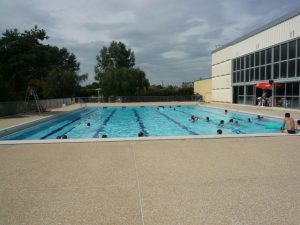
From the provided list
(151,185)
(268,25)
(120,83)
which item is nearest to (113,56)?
(120,83)

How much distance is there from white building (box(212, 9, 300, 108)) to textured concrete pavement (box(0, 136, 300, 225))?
54.7ft

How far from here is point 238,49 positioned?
32594mm

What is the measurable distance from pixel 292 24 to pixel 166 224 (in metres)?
23.1

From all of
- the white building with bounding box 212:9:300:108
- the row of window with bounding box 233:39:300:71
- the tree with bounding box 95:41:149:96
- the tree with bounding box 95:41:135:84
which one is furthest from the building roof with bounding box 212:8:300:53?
the tree with bounding box 95:41:135:84

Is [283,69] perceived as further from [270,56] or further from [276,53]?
[270,56]

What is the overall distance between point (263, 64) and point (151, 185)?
25279mm

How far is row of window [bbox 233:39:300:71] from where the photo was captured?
2208 centimetres

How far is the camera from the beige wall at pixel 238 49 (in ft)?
74.6

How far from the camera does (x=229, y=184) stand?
15.3 feet

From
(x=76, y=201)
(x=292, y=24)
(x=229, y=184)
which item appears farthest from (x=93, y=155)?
(x=292, y=24)

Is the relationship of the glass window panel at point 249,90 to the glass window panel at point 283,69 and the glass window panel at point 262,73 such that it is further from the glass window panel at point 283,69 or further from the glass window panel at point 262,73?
the glass window panel at point 283,69

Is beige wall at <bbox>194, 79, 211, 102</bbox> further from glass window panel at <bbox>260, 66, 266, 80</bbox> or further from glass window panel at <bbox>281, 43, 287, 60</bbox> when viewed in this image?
glass window panel at <bbox>281, 43, 287, 60</bbox>

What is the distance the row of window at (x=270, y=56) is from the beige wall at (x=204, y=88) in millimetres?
10099

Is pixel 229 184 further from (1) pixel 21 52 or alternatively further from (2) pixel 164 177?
(1) pixel 21 52
